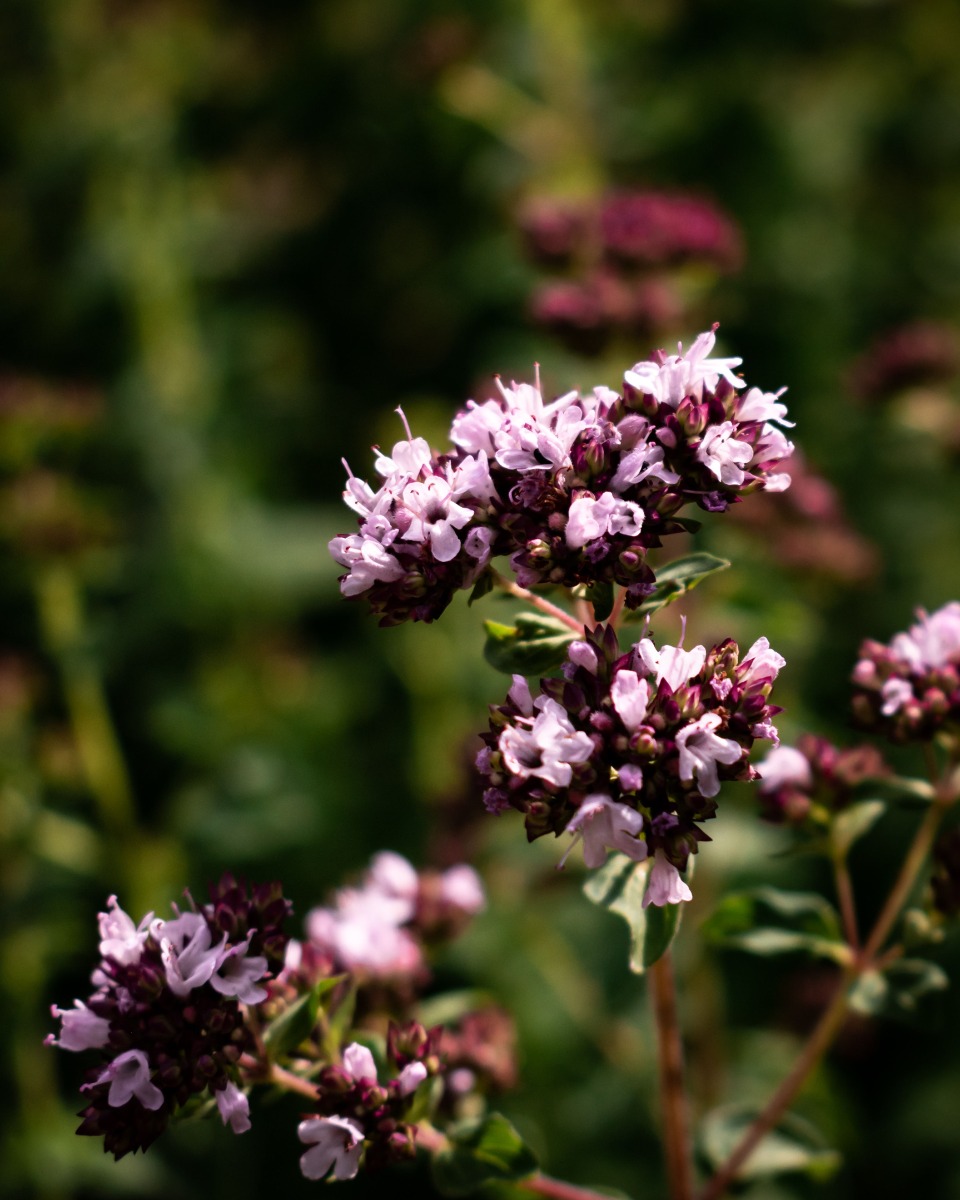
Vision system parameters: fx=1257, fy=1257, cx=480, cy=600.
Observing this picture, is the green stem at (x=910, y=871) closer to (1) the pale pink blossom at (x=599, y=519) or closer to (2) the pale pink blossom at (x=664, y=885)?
(2) the pale pink blossom at (x=664, y=885)

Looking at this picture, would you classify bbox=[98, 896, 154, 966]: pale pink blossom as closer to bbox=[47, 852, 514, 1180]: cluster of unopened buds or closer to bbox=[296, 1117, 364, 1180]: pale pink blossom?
bbox=[47, 852, 514, 1180]: cluster of unopened buds

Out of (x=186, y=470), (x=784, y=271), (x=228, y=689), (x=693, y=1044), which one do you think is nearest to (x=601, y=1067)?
(x=693, y=1044)

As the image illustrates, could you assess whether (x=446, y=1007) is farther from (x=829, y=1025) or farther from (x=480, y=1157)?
(x=829, y=1025)

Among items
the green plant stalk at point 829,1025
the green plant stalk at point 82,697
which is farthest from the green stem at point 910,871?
the green plant stalk at point 82,697

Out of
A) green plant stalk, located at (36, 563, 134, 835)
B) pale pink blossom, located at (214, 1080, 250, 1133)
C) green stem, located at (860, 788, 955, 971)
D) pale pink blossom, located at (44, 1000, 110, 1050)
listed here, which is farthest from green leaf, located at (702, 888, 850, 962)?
green plant stalk, located at (36, 563, 134, 835)

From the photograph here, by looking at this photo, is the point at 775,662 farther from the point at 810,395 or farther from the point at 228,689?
the point at 810,395

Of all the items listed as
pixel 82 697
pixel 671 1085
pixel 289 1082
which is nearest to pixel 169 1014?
pixel 289 1082

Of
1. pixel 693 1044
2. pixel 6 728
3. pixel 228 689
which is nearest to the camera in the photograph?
pixel 693 1044
